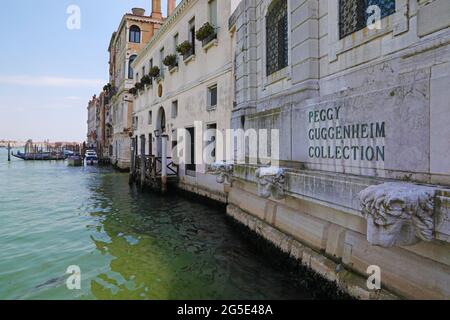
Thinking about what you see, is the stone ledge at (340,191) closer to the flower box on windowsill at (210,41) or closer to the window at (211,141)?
the window at (211,141)

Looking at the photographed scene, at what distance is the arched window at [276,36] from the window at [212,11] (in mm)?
5787

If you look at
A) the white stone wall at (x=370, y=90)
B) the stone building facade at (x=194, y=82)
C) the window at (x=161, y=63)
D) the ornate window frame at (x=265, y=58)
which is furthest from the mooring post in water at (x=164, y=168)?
the white stone wall at (x=370, y=90)

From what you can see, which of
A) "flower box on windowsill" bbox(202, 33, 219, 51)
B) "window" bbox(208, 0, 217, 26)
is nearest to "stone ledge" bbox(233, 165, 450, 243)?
"flower box on windowsill" bbox(202, 33, 219, 51)

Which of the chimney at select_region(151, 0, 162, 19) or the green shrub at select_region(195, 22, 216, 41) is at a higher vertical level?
the chimney at select_region(151, 0, 162, 19)

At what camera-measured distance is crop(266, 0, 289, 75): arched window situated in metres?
6.21

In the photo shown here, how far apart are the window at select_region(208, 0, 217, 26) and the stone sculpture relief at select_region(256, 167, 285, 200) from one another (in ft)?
28.5

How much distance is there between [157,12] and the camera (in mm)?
30516

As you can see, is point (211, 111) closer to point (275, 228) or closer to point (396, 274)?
point (275, 228)

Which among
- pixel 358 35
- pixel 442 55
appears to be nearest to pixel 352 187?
pixel 442 55

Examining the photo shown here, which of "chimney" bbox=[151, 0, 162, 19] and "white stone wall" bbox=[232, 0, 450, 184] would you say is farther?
"chimney" bbox=[151, 0, 162, 19]

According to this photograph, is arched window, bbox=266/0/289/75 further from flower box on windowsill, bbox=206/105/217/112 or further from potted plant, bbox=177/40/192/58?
potted plant, bbox=177/40/192/58

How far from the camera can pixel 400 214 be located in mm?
2469

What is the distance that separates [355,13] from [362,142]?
1886 mm

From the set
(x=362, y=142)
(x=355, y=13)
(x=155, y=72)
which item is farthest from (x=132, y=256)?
(x=155, y=72)
